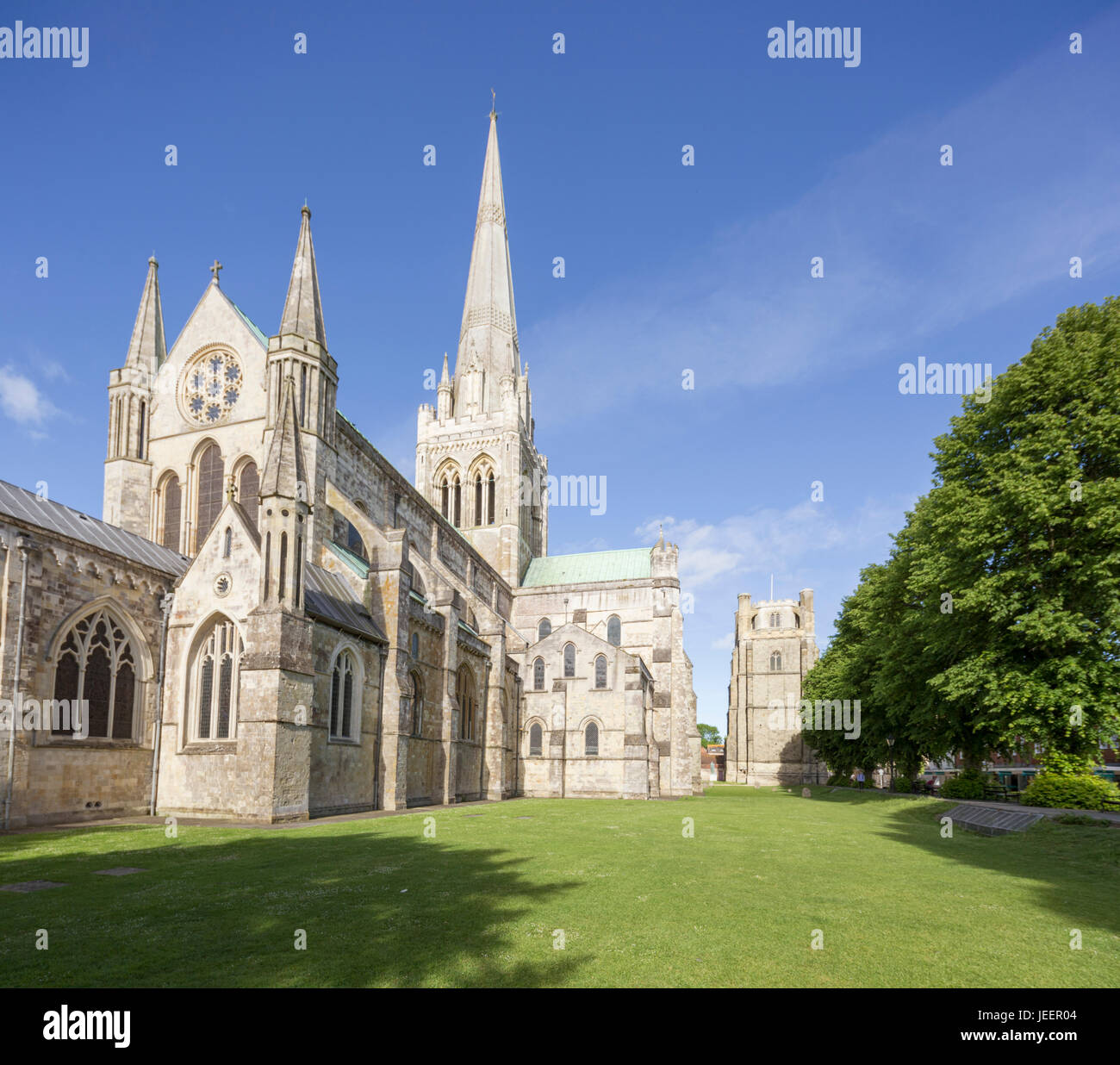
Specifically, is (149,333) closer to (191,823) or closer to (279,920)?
(191,823)

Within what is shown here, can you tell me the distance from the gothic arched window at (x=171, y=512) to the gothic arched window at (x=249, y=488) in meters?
3.21

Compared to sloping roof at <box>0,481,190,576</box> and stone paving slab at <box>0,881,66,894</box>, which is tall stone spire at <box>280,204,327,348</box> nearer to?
sloping roof at <box>0,481,190,576</box>

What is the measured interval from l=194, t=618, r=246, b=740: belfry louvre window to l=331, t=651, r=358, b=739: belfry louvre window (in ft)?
9.73

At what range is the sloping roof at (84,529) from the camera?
20484 millimetres

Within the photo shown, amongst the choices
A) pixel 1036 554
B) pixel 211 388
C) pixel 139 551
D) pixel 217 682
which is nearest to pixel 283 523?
pixel 217 682

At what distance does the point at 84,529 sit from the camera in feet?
75.1

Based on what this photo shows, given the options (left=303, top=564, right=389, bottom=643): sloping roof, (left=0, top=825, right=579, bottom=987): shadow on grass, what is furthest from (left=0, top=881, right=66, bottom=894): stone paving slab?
(left=303, top=564, right=389, bottom=643): sloping roof

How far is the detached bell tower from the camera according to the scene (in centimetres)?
5675

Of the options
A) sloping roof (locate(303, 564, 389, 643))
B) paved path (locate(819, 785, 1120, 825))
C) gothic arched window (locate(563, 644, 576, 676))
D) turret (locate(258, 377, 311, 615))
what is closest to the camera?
paved path (locate(819, 785, 1120, 825))

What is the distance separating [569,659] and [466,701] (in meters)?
10.3

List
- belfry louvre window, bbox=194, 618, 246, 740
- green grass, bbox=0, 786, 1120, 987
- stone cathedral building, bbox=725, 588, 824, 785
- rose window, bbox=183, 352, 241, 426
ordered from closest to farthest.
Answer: green grass, bbox=0, 786, 1120, 987 → belfry louvre window, bbox=194, 618, 246, 740 → rose window, bbox=183, 352, 241, 426 → stone cathedral building, bbox=725, 588, 824, 785

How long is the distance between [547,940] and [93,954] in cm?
446

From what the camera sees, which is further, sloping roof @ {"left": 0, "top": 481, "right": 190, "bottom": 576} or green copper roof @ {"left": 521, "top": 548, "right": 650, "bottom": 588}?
green copper roof @ {"left": 521, "top": 548, "right": 650, "bottom": 588}
